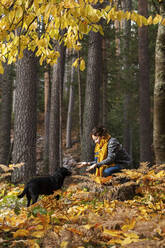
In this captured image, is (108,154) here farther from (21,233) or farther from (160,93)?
(21,233)

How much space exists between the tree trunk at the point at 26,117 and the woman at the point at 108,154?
216 cm

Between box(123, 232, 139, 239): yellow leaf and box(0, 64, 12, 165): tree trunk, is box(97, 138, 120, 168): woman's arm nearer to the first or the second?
box(123, 232, 139, 239): yellow leaf

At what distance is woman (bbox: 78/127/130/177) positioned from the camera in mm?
5356

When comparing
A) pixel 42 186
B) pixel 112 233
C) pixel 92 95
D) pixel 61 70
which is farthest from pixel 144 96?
pixel 112 233

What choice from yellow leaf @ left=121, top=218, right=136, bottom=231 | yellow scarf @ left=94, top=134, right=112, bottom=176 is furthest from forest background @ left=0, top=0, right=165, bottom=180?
yellow leaf @ left=121, top=218, right=136, bottom=231

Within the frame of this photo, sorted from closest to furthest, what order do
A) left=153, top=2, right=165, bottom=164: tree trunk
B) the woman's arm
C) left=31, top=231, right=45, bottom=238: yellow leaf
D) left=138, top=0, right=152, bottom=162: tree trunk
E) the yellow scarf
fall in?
left=31, top=231, right=45, bottom=238: yellow leaf
left=153, top=2, right=165, bottom=164: tree trunk
the woman's arm
the yellow scarf
left=138, top=0, right=152, bottom=162: tree trunk

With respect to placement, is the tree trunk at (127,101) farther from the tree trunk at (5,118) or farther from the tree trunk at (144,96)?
the tree trunk at (5,118)

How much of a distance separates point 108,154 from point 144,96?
23.6 ft

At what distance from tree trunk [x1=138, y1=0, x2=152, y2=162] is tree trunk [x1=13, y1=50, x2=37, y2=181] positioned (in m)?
6.13

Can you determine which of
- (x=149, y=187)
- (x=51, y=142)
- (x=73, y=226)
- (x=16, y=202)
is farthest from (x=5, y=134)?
(x=73, y=226)

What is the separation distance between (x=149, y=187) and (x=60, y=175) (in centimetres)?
171

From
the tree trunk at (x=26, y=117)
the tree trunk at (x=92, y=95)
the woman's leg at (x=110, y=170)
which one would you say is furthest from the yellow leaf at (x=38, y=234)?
the tree trunk at (x=92, y=95)

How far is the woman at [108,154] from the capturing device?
17.6 feet

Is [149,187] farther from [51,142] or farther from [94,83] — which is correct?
[51,142]
